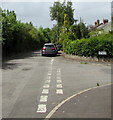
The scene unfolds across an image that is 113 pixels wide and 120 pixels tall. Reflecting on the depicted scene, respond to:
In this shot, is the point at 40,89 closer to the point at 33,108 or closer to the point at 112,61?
the point at 33,108

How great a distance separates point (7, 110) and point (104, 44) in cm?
1276

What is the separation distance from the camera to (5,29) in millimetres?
19703

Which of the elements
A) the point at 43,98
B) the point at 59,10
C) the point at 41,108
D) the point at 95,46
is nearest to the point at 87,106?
the point at 41,108

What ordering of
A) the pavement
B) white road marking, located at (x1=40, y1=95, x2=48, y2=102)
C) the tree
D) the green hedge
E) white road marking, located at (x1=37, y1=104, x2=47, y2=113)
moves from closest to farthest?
1. the pavement
2. white road marking, located at (x1=37, y1=104, x2=47, y2=113)
3. white road marking, located at (x1=40, y1=95, x2=48, y2=102)
4. the green hedge
5. the tree

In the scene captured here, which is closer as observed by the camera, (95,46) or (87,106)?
(87,106)

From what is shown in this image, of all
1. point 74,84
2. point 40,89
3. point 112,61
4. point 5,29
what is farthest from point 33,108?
point 5,29

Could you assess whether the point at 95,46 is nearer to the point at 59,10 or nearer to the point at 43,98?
the point at 43,98

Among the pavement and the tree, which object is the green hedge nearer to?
the pavement

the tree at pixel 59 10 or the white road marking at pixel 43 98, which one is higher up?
the tree at pixel 59 10

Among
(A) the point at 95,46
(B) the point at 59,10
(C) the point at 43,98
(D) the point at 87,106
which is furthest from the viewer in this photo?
(B) the point at 59,10

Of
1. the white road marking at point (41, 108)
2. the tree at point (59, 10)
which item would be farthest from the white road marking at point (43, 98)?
the tree at point (59, 10)

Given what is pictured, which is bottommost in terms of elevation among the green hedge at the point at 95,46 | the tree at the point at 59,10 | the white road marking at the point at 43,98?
the white road marking at the point at 43,98

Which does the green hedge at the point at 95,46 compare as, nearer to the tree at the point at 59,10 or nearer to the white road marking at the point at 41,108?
the white road marking at the point at 41,108

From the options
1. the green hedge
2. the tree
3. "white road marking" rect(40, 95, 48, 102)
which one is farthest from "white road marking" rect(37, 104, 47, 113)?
the tree
